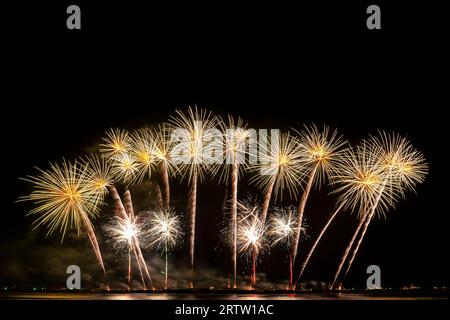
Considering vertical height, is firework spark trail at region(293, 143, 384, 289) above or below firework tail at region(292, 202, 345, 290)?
above

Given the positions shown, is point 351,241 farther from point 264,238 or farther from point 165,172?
point 165,172

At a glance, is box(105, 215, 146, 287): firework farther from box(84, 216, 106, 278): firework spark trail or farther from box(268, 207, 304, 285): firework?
box(268, 207, 304, 285): firework

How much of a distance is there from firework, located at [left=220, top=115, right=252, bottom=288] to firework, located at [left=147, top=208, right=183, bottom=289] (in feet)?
8.39

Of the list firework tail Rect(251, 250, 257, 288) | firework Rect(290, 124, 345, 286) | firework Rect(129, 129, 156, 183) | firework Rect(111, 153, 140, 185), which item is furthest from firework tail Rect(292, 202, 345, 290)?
firework Rect(111, 153, 140, 185)

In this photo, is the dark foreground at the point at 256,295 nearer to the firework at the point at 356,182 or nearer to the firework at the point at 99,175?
the firework at the point at 356,182

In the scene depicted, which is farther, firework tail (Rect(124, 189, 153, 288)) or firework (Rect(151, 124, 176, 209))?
firework tail (Rect(124, 189, 153, 288))

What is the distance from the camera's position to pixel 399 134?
2600cm

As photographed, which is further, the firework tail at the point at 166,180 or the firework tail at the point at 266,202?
the firework tail at the point at 166,180

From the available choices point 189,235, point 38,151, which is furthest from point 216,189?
point 38,151

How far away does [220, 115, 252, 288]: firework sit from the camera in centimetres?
2450

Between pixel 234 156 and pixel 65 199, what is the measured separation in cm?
756

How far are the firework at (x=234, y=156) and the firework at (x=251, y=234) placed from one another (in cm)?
34

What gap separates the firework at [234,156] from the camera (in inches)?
965

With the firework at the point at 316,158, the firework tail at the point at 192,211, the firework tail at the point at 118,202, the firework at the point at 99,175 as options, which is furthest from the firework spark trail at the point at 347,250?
the firework at the point at 99,175
